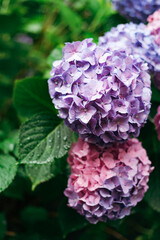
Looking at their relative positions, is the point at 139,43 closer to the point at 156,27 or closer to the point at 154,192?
the point at 156,27

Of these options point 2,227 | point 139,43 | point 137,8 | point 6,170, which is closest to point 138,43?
point 139,43

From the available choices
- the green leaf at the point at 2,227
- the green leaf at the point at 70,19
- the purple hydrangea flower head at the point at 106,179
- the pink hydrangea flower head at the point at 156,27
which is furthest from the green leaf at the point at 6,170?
the green leaf at the point at 70,19

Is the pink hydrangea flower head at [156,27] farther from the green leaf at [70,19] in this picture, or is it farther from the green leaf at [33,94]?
the green leaf at [70,19]

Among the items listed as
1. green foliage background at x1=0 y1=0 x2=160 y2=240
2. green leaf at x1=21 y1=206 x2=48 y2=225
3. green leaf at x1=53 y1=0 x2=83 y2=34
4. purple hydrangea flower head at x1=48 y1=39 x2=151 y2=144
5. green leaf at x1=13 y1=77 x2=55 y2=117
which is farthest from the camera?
green leaf at x1=53 y1=0 x2=83 y2=34

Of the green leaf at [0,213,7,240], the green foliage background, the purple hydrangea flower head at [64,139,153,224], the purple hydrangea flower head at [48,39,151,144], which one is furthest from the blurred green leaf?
the green leaf at [0,213,7,240]

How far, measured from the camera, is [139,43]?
1.03 meters

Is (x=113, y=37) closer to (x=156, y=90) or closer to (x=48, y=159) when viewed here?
(x=156, y=90)

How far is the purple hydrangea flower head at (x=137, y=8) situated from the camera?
125cm

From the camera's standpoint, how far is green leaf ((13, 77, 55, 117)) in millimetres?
1091

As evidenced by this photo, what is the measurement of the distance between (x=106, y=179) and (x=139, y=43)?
0.46 meters

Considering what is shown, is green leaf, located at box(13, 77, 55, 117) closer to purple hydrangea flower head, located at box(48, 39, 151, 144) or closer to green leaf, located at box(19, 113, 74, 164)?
green leaf, located at box(19, 113, 74, 164)

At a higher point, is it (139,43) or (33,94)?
(139,43)

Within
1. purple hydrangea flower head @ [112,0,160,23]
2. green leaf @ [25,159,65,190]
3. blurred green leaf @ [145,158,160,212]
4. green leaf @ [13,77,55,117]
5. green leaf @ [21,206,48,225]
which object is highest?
purple hydrangea flower head @ [112,0,160,23]

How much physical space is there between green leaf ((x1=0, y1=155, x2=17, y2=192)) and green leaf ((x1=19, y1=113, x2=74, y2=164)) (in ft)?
0.20
